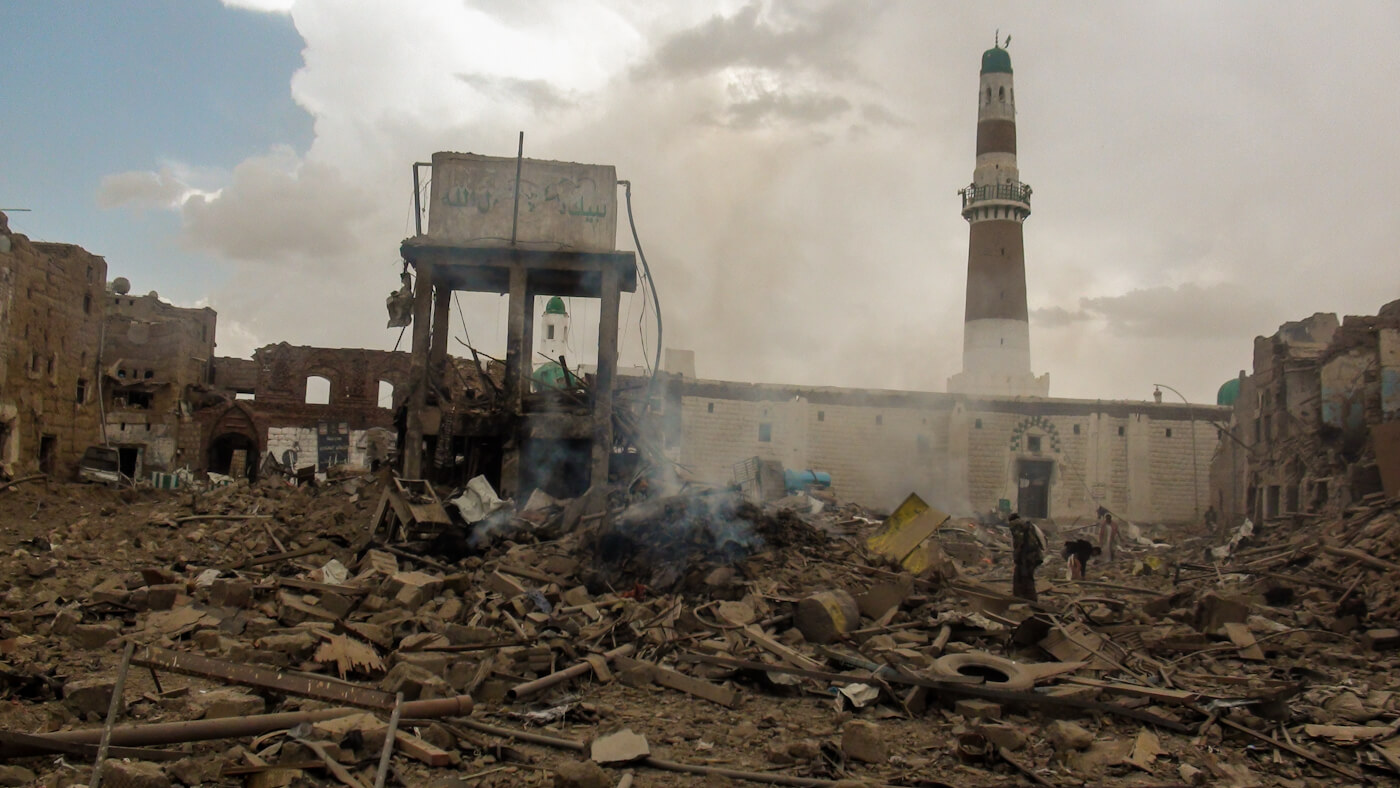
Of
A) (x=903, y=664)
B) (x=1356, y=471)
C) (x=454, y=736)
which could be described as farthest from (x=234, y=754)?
(x=1356, y=471)

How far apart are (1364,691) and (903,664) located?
3.87 m

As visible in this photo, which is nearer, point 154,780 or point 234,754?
point 154,780

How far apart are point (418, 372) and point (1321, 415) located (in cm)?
1797

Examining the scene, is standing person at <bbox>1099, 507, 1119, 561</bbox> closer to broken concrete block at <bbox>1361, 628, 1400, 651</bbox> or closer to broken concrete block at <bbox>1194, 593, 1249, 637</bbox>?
broken concrete block at <bbox>1194, 593, 1249, 637</bbox>

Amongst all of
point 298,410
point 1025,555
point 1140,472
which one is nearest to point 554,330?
point 298,410

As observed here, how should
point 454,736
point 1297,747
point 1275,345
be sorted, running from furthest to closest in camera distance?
1. point 1275,345
2. point 1297,747
3. point 454,736

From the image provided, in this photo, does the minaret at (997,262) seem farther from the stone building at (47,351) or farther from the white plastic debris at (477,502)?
the stone building at (47,351)

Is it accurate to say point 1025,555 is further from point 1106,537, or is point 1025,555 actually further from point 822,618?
point 1106,537


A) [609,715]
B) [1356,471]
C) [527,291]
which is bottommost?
[609,715]

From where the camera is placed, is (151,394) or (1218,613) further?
(151,394)

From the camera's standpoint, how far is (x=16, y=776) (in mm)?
4754

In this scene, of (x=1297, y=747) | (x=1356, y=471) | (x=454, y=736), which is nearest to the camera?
(x=454, y=736)

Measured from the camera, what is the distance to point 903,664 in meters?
8.02

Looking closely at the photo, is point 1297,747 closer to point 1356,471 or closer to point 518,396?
point 518,396
